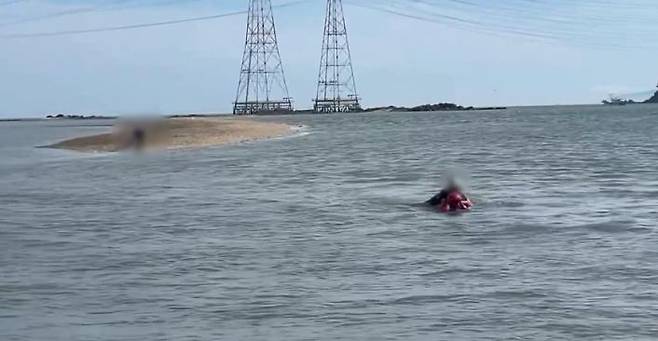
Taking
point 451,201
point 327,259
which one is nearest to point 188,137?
point 451,201

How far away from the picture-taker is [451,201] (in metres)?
27.2

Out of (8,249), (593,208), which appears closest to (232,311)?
(8,249)

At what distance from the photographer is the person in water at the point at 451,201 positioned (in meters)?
27.1

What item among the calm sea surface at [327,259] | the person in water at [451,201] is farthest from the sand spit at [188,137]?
the person in water at [451,201]

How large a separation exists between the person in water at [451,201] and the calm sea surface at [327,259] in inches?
24.5

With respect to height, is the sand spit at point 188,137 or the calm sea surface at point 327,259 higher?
the sand spit at point 188,137

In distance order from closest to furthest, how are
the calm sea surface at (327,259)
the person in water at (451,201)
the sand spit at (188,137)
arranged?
the calm sea surface at (327,259)
the person in water at (451,201)
the sand spit at (188,137)

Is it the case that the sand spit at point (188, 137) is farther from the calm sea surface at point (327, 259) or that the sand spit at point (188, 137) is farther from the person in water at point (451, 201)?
the person in water at point (451, 201)

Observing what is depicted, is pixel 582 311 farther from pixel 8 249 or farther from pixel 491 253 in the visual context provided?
pixel 8 249

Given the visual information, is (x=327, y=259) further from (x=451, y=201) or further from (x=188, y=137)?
(x=188, y=137)

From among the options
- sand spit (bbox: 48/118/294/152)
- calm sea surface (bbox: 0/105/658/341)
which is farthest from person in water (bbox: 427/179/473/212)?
sand spit (bbox: 48/118/294/152)

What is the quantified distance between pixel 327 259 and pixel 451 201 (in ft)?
27.7

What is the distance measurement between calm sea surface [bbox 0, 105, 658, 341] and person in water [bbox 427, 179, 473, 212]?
0.62 m

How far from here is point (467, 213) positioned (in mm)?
26609
